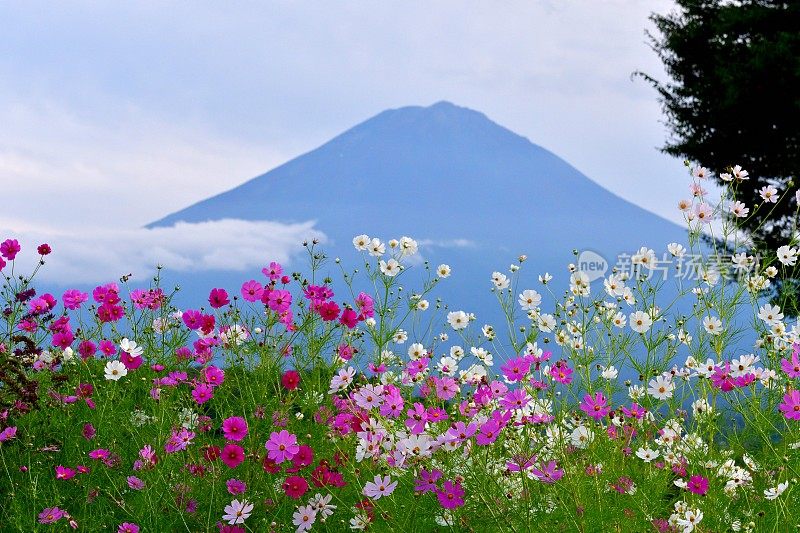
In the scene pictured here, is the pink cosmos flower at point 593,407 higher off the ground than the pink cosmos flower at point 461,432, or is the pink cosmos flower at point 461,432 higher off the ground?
the pink cosmos flower at point 461,432

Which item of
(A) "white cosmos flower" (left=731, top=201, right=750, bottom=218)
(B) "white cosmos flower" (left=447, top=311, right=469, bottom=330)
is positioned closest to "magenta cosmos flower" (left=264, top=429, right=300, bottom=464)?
(B) "white cosmos flower" (left=447, top=311, right=469, bottom=330)

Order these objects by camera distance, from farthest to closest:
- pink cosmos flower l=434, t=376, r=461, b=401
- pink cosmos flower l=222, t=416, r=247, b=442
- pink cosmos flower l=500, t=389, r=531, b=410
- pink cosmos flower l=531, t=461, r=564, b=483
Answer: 1. pink cosmos flower l=222, t=416, r=247, b=442
2. pink cosmos flower l=434, t=376, r=461, b=401
3. pink cosmos flower l=500, t=389, r=531, b=410
4. pink cosmos flower l=531, t=461, r=564, b=483

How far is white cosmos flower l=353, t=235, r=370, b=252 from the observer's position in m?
4.81

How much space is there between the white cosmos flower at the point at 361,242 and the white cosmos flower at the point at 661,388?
5.54 ft

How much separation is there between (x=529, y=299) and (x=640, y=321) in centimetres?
61

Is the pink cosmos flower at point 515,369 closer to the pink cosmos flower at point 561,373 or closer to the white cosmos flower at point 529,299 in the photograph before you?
the pink cosmos flower at point 561,373

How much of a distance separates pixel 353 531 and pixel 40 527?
1500mm

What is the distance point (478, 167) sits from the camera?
65.1 m

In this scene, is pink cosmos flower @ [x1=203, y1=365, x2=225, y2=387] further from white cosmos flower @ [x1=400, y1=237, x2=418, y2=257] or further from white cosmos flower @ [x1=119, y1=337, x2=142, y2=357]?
white cosmos flower @ [x1=400, y1=237, x2=418, y2=257]

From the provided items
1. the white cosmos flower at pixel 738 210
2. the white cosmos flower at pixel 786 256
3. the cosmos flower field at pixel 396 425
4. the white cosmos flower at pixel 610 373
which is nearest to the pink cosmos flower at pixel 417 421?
the cosmos flower field at pixel 396 425

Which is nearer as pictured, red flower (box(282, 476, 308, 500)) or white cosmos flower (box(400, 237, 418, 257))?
red flower (box(282, 476, 308, 500))

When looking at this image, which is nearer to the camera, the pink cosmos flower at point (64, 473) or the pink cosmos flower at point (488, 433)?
the pink cosmos flower at point (488, 433)

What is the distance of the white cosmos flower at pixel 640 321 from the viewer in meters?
4.51

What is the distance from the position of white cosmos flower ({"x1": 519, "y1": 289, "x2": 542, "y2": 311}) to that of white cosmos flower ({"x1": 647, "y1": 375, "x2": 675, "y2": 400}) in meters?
0.78
